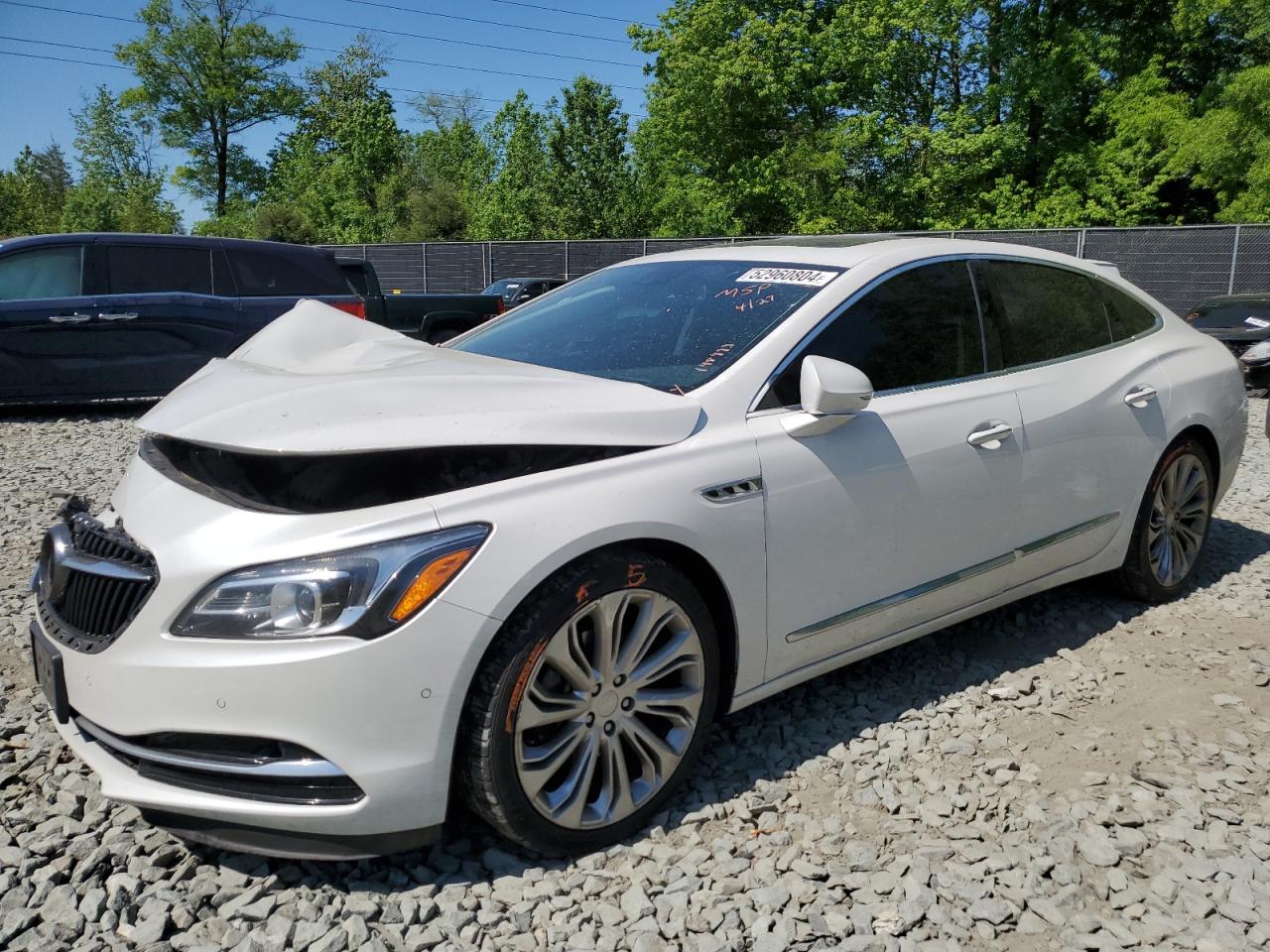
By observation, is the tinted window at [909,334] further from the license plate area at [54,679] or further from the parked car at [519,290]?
the parked car at [519,290]

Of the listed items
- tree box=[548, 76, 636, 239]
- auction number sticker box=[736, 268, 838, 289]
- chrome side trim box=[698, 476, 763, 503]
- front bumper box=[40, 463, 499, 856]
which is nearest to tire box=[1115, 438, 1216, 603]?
auction number sticker box=[736, 268, 838, 289]

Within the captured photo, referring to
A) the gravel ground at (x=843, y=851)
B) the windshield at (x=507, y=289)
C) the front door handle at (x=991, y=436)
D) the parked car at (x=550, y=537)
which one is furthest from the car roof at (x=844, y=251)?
the windshield at (x=507, y=289)

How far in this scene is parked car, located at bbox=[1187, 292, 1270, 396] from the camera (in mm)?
12086

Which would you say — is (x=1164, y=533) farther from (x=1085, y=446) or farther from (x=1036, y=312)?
(x=1036, y=312)

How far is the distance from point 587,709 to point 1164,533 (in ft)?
9.85

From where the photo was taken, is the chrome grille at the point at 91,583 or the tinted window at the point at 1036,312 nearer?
the chrome grille at the point at 91,583

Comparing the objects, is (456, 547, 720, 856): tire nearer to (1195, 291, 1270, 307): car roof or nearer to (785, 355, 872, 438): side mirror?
(785, 355, 872, 438): side mirror

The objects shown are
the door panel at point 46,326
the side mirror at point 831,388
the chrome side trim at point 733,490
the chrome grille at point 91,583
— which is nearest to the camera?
the chrome grille at point 91,583

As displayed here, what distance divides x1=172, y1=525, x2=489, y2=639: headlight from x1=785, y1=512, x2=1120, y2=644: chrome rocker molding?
121 centimetres

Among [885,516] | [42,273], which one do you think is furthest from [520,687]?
[42,273]

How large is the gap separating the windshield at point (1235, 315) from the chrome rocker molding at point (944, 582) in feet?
35.2

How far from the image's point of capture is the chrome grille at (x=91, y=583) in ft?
7.56

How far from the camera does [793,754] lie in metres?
3.12

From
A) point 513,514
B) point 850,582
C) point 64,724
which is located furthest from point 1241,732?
point 64,724
